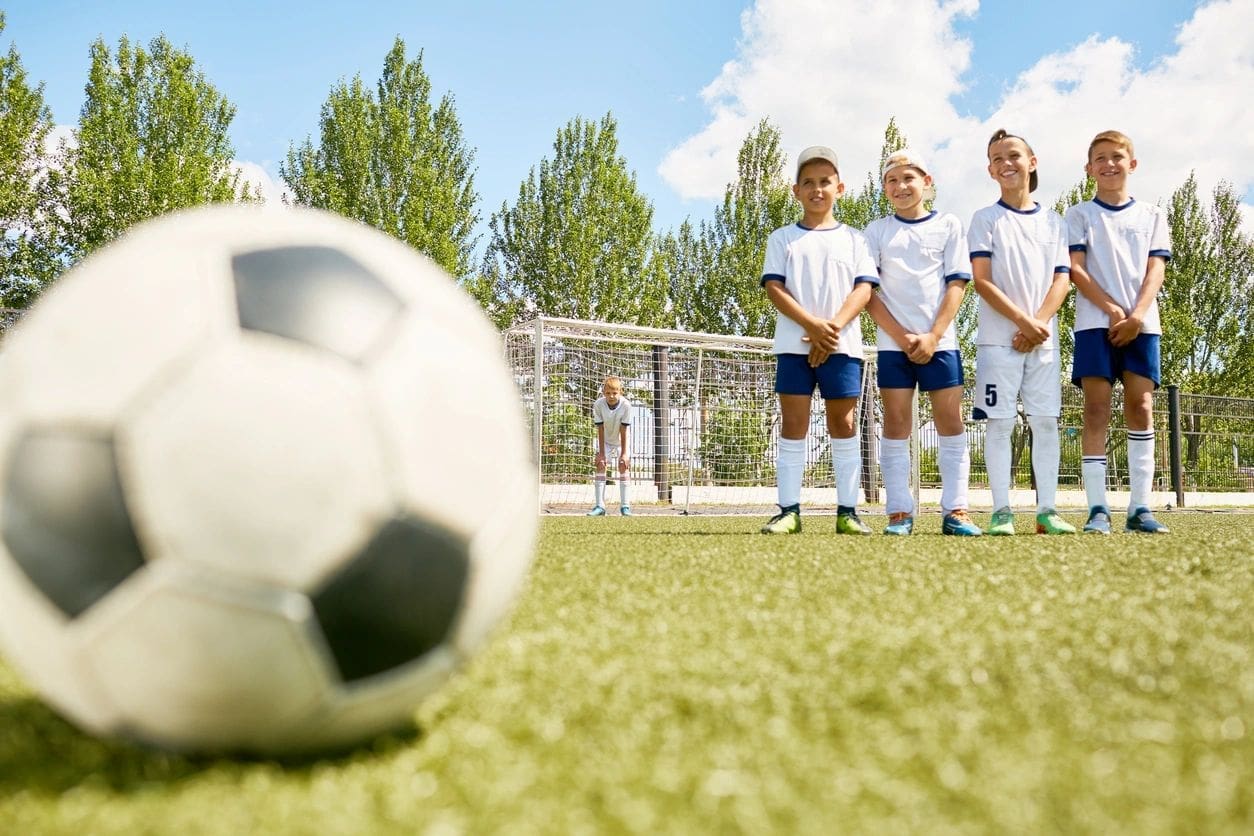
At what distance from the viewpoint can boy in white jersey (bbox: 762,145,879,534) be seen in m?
5.45

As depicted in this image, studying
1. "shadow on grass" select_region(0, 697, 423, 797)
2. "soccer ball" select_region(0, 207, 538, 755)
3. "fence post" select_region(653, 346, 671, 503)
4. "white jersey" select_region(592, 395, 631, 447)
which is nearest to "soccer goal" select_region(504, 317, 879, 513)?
"fence post" select_region(653, 346, 671, 503)

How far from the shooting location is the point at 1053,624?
92.4 inches

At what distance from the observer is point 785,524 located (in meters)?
5.64

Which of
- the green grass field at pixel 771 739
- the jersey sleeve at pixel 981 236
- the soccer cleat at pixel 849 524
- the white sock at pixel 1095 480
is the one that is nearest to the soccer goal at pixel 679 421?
the soccer cleat at pixel 849 524

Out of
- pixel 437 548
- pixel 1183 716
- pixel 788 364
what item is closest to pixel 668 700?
pixel 437 548

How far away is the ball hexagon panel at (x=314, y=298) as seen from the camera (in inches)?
53.1

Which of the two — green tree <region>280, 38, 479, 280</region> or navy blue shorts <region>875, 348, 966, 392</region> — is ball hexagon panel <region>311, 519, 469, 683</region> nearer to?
navy blue shorts <region>875, 348, 966, 392</region>

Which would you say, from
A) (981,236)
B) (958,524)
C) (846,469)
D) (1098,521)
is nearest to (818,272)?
(981,236)

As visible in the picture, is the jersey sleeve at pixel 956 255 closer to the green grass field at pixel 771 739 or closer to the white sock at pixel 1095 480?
the white sock at pixel 1095 480

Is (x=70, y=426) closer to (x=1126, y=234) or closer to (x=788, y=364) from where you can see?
(x=788, y=364)

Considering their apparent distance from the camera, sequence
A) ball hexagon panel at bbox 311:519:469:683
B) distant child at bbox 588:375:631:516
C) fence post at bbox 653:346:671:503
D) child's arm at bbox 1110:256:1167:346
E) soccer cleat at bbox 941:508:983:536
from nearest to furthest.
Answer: ball hexagon panel at bbox 311:519:469:683 → child's arm at bbox 1110:256:1167:346 → soccer cleat at bbox 941:508:983:536 → distant child at bbox 588:375:631:516 → fence post at bbox 653:346:671:503

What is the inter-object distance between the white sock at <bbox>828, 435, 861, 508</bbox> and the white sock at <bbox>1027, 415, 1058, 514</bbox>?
1.04 m

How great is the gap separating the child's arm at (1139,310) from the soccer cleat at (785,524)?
2079 mm

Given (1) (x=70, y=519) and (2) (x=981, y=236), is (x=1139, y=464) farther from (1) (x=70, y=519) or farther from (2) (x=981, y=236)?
(1) (x=70, y=519)
